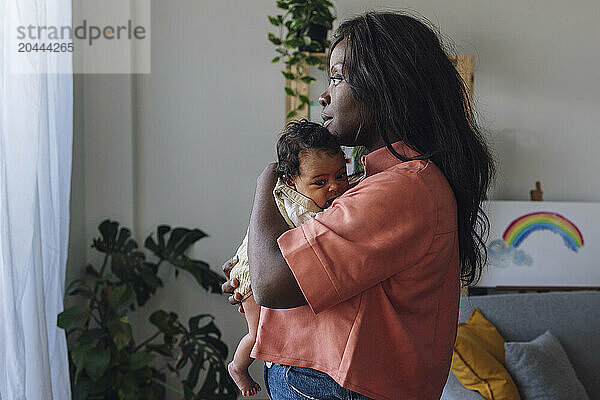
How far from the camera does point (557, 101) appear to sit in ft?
11.7

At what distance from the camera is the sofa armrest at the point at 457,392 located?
2314 mm

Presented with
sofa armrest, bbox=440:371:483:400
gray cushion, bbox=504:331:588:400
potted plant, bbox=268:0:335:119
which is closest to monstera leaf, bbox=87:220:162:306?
potted plant, bbox=268:0:335:119

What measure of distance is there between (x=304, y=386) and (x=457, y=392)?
4.52ft

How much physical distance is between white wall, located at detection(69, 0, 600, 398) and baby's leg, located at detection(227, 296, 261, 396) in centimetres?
193

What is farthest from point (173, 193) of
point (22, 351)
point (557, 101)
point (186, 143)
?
point (557, 101)

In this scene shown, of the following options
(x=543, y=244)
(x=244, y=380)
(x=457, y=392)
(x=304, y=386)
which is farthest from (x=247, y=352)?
(x=543, y=244)

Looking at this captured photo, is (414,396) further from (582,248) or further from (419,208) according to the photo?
→ (582,248)

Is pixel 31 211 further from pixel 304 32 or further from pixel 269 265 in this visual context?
pixel 304 32

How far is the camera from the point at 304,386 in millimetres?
1125

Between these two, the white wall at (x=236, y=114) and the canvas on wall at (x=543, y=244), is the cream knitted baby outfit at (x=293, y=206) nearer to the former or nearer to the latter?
the white wall at (x=236, y=114)

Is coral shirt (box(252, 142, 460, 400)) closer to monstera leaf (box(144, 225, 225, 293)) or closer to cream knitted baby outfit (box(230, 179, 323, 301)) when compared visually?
cream knitted baby outfit (box(230, 179, 323, 301))

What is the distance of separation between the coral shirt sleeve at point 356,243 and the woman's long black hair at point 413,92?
11 cm

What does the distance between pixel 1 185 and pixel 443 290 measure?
52.8 inches

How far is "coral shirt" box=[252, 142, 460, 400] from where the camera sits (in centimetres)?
101
